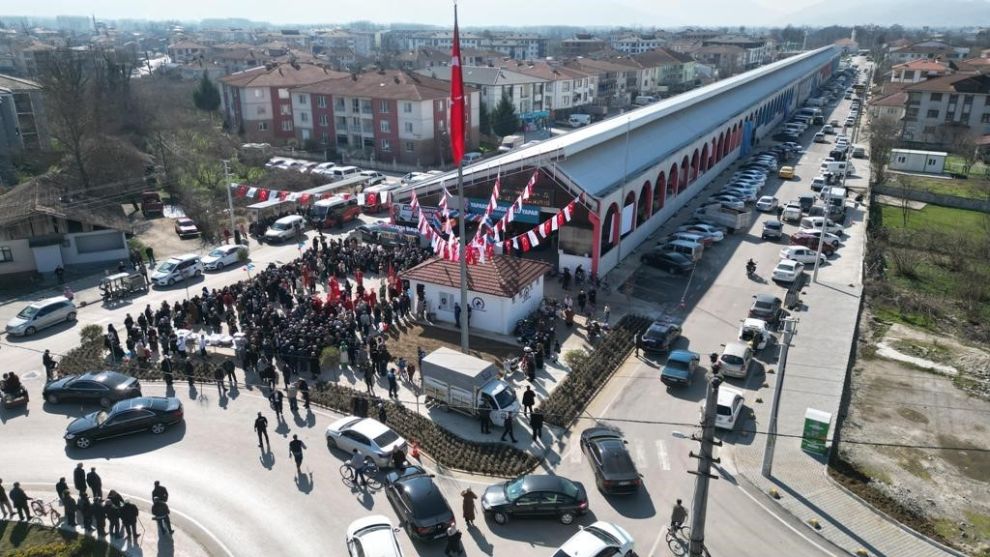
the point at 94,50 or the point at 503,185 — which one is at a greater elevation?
the point at 94,50

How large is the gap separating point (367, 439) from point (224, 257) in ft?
69.8

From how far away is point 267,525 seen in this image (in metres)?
16.5

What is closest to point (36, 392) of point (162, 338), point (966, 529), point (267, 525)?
point (162, 338)

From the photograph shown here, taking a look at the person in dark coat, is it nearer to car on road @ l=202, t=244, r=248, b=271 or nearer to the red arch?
car on road @ l=202, t=244, r=248, b=271

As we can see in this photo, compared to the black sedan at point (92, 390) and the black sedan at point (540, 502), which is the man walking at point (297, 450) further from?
the black sedan at point (92, 390)

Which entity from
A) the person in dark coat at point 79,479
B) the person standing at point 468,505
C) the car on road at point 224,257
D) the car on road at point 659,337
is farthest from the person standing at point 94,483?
the car on road at point 224,257

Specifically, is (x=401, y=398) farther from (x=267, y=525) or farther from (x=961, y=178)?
(x=961, y=178)

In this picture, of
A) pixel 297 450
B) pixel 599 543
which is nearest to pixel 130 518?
pixel 297 450

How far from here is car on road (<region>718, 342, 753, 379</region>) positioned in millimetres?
23453

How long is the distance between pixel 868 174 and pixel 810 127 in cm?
2867

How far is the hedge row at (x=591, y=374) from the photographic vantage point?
21469mm

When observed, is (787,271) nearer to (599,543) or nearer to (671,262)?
(671,262)

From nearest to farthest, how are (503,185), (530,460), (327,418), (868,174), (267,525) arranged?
1. (267,525)
2. (530,460)
3. (327,418)
4. (503,185)
5. (868,174)

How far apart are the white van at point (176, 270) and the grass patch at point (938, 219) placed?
143ft
